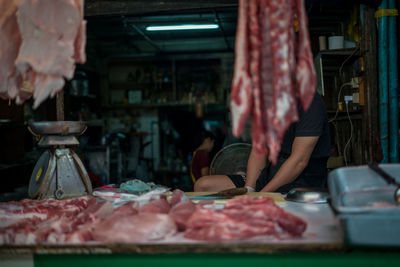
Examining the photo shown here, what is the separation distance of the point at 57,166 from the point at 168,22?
6.85m

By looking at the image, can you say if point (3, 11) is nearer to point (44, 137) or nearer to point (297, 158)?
point (44, 137)

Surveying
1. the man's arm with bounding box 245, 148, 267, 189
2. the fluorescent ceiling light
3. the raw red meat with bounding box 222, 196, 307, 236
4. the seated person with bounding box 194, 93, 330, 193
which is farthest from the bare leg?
the fluorescent ceiling light

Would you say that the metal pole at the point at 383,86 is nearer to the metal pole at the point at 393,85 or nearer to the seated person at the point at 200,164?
the metal pole at the point at 393,85

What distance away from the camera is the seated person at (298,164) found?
3.25 meters

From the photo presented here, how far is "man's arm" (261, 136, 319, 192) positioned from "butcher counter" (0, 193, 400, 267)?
1.62m

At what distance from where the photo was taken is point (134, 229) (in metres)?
1.68

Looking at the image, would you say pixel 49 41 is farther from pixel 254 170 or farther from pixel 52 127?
pixel 254 170

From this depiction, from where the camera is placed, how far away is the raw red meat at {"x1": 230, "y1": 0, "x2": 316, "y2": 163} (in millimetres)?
1673

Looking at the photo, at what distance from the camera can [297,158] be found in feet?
10.7

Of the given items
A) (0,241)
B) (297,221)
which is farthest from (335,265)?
(0,241)

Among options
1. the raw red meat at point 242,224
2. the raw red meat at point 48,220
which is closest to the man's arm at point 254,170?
the raw red meat at point 48,220

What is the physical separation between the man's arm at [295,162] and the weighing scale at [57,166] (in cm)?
162

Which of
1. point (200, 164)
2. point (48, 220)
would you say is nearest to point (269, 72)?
point (48, 220)

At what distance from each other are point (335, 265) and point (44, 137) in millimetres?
2036
